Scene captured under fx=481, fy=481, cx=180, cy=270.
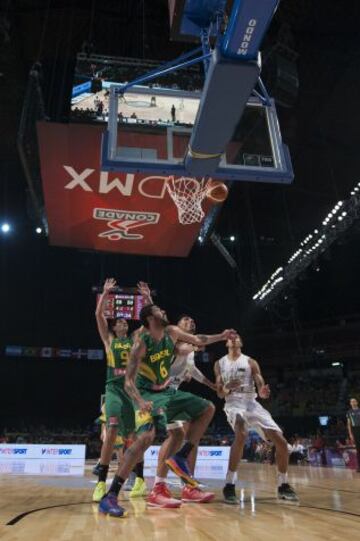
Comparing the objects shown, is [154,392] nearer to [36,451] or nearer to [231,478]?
[231,478]

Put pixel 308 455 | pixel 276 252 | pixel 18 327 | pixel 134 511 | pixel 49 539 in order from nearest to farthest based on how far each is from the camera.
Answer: pixel 49 539, pixel 134 511, pixel 308 455, pixel 276 252, pixel 18 327

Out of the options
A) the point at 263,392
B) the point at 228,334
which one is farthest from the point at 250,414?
the point at 228,334

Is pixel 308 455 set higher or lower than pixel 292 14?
lower

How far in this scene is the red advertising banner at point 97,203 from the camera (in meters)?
9.15

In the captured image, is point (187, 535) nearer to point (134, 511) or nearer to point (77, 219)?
point (134, 511)

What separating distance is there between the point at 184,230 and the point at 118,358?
700 centimetres

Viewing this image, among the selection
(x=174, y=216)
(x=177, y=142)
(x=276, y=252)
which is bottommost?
(x=177, y=142)

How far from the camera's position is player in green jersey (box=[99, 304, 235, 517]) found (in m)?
3.68

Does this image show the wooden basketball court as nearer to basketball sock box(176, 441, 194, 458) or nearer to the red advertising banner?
basketball sock box(176, 441, 194, 458)

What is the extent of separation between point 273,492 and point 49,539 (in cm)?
351

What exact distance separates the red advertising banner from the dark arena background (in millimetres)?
48

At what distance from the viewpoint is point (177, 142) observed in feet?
18.7

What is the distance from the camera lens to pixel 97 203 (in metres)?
10.7

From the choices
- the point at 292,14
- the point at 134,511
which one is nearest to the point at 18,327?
the point at 292,14
